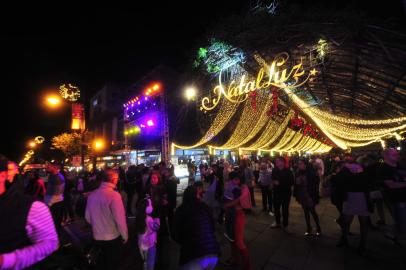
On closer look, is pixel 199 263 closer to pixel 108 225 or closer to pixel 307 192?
pixel 108 225

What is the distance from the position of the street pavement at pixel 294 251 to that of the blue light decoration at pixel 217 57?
5.54m

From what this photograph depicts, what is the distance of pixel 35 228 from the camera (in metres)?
1.47

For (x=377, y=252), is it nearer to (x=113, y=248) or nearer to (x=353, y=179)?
(x=353, y=179)

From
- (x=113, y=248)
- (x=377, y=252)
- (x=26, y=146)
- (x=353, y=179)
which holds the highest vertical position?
(x=26, y=146)

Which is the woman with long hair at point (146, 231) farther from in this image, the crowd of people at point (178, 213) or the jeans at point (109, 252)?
the jeans at point (109, 252)

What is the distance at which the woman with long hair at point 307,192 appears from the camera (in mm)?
5684

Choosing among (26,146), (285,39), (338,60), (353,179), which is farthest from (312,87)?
(26,146)

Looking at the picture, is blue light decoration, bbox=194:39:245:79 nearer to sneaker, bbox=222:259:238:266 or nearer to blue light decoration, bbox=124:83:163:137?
sneaker, bbox=222:259:238:266

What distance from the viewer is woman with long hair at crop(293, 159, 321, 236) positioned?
568 cm

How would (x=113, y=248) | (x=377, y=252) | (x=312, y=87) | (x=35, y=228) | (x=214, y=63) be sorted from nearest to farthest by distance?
(x=35, y=228), (x=113, y=248), (x=377, y=252), (x=214, y=63), (x=312, y=87)

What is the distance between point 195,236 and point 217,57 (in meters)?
6.69

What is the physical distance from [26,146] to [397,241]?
145 ft

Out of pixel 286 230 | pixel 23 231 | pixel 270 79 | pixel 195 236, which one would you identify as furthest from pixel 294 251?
pixel 23 231

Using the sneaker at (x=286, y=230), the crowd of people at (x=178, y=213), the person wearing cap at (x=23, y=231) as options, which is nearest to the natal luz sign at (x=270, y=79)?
the crowd of people at (x=178, y=213)
